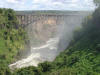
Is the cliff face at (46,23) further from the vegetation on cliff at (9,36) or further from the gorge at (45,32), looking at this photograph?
the vegetation on cliff at (9,36)

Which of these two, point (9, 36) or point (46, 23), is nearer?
point (9, 36)

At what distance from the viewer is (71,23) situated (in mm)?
81875

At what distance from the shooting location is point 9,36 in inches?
2376

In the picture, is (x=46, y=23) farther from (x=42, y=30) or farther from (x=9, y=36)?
(x=9, y=36)

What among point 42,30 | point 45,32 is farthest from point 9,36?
point 45,32

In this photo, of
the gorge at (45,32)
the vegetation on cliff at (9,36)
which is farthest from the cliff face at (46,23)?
the vegetation on cliff at (9,36)

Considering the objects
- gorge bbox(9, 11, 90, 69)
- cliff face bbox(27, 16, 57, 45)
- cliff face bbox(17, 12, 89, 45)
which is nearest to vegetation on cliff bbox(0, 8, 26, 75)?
gorge bbox(9, 11, 90, 69)

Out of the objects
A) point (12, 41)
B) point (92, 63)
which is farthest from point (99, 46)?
point (12, 41)

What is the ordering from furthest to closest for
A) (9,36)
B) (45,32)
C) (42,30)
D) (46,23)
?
(45,32) < (42,30) < (46,23) < (9,36)

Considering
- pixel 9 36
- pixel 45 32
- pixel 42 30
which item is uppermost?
pixel 9 36

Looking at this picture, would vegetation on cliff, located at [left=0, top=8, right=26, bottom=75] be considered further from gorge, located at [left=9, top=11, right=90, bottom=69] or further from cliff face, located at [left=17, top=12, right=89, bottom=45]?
cliff face, located at [left=17, top=12, right=89, bottom=45]

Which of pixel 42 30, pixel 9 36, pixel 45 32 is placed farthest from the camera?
pixel 45 32

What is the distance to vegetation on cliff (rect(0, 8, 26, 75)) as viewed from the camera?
53213mm

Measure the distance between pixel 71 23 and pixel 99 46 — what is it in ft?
180
